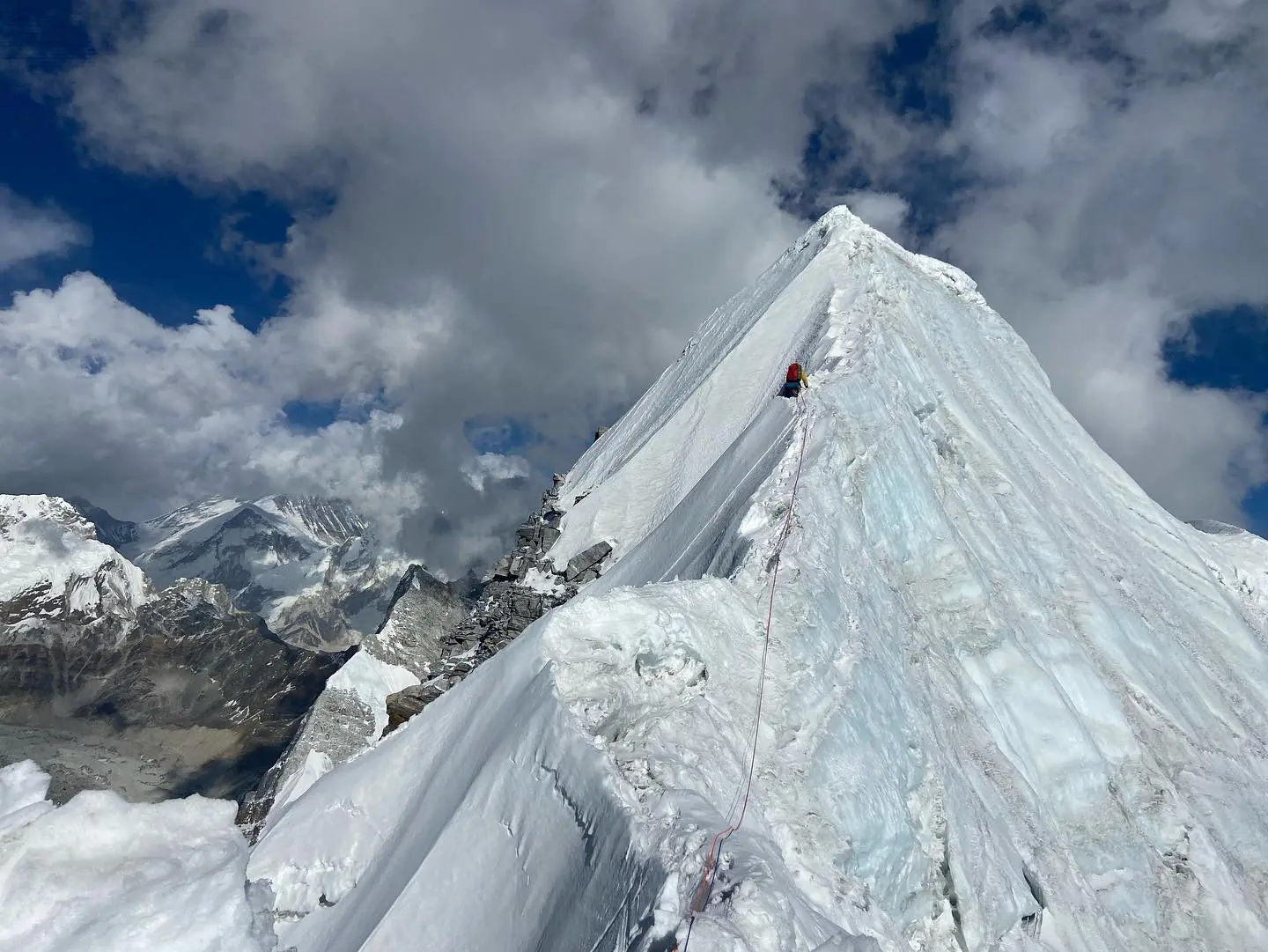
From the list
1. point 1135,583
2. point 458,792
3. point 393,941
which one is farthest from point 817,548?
point 1135,583

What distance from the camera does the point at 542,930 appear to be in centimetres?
874

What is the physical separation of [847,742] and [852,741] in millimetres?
179

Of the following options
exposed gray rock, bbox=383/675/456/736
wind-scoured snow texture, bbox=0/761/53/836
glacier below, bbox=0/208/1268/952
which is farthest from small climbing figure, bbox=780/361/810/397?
wind-scoured snow texture, bbox=0/761/53/836

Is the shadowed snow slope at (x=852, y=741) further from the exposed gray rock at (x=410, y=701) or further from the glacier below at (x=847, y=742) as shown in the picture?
the exposed gray rock at (x=410, y=701)

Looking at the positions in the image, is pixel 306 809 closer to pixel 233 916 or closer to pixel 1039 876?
pixel 233 916

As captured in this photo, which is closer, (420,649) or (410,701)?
(410,701)

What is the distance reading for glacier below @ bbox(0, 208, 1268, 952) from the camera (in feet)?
31.3

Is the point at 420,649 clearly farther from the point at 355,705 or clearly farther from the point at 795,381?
the point at 795,381

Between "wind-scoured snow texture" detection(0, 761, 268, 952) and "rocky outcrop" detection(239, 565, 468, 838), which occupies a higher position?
"rocky outcrop" detection(239, 565, 468, 838)

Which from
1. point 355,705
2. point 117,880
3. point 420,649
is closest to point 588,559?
point 117,880

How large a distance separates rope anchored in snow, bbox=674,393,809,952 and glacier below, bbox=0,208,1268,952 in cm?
8

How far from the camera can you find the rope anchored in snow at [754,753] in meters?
7.48

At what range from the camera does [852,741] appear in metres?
12.9

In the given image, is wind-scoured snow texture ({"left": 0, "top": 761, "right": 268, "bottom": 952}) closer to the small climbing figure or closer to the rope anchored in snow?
the rope anchored in snow
